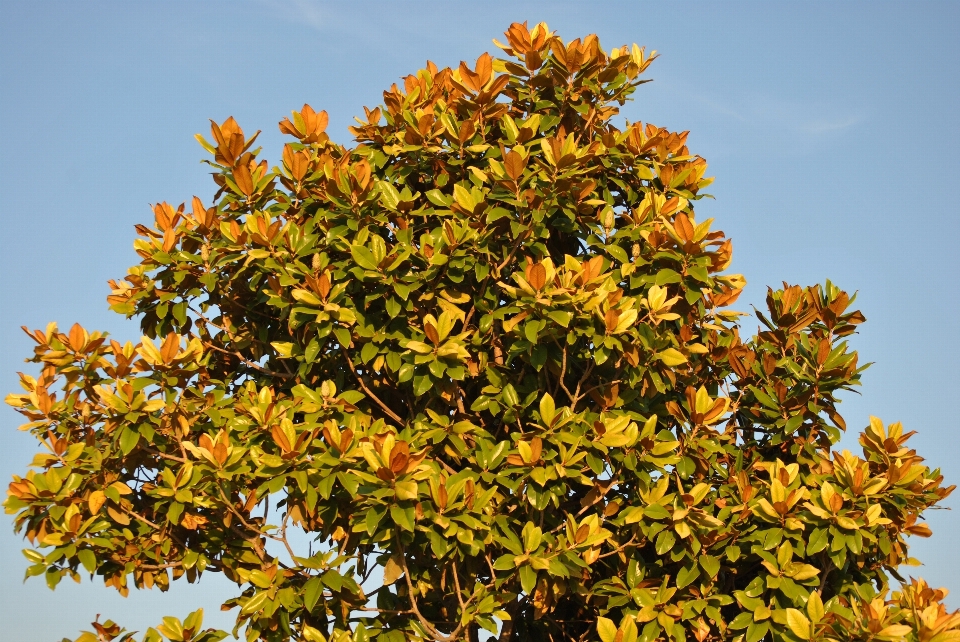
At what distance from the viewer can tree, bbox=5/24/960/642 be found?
691 cm

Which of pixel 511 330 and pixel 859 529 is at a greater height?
pixel 511 330

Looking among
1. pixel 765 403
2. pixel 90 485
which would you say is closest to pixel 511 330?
pixel 765 403

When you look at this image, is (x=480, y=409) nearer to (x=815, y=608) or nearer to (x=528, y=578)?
(x=528, y=578)

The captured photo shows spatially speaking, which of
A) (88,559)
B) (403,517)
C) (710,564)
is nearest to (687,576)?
(710,564)

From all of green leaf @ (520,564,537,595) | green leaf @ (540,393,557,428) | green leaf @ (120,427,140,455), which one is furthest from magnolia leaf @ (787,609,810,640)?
green leaf @ (120,427,140,455)

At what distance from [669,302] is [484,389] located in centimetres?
148

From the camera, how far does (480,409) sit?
7.40m

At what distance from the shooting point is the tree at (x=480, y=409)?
6906 mm

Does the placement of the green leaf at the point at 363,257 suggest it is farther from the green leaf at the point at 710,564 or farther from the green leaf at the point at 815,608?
the green leaf at the point at 815,608

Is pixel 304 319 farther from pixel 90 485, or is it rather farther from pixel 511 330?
pixel 90 485

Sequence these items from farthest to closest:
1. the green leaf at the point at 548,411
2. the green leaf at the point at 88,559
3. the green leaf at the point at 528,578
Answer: the green leaf at the point at 88,559 < the green leaf at the point at 548,411 < the green leaf at the point at 528,578

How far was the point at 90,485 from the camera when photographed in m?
7.37

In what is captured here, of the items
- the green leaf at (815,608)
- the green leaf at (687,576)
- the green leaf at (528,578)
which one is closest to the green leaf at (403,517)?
the green leaf at (528,578)

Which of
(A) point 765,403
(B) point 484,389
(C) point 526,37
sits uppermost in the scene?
(C) point 526,37
